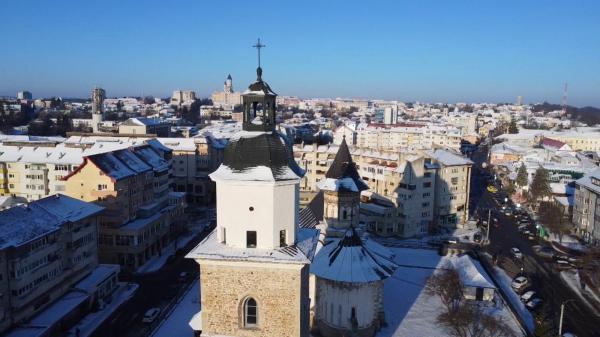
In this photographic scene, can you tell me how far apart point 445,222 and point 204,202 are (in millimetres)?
33401

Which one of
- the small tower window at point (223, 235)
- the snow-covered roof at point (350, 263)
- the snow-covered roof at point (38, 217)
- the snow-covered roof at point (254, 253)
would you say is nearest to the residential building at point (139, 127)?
the snow-covered roof at point (38, 217)

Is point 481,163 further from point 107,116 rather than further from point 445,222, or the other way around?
point 107,116

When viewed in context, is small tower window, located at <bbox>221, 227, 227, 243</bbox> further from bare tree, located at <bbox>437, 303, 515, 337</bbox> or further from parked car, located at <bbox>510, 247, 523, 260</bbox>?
parked car, located at <bbox>510, 247, 523, 260</bbox>

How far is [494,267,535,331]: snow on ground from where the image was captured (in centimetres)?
3445

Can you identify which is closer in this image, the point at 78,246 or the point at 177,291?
the point at 78,246

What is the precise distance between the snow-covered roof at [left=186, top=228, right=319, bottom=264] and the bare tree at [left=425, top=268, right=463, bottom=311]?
65.1 feet

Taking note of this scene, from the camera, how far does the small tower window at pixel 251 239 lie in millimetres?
16922

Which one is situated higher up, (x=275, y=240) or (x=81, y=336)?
(x=275, y=240)

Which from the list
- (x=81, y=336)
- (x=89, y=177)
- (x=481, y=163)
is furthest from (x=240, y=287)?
(x=481, y=163)

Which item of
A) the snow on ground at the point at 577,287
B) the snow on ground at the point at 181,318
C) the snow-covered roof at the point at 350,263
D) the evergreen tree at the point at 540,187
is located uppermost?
the snow-covered roof at the point at 350,263

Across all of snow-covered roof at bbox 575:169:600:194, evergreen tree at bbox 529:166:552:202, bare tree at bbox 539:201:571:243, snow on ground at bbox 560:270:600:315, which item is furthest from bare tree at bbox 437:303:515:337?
evergreen tree at bbox 529:166:552:202

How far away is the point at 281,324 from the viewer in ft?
55.2

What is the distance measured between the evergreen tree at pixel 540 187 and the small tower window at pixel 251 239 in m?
61.6

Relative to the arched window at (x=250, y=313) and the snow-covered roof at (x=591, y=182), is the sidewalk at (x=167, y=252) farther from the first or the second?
the snow-covered roof at (x=591, y=182)
